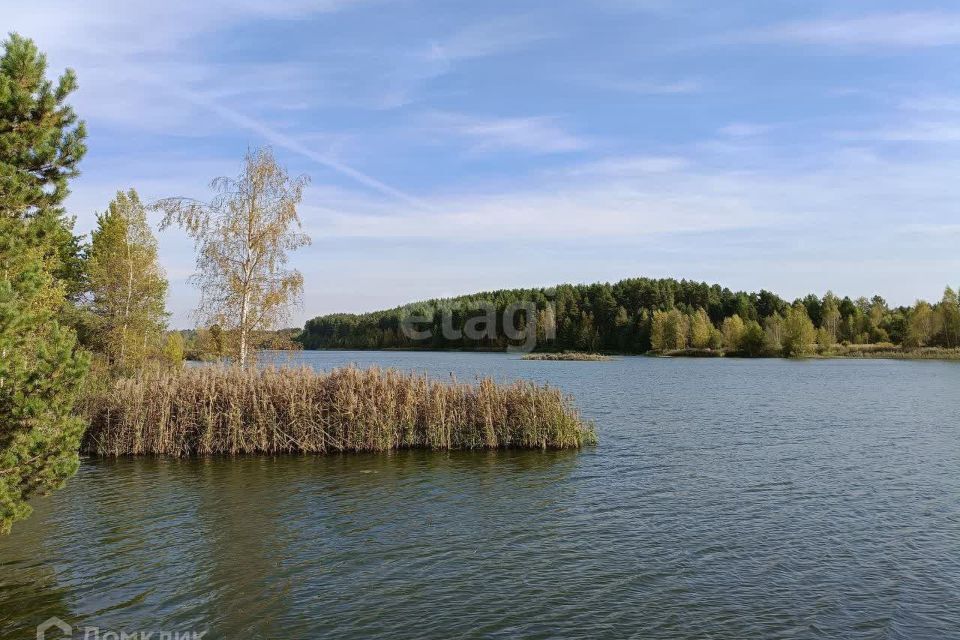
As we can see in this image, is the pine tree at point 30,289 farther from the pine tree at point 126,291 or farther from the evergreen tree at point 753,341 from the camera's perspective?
the evergreen tree at point 753,341

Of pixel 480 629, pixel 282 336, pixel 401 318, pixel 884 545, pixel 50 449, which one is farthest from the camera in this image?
pixel 401 318

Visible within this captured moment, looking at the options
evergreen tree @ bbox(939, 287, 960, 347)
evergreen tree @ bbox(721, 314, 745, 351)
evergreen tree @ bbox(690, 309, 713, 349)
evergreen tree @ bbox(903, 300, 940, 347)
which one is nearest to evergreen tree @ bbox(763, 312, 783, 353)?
evergreen tree @ bbox(721, 314, 745, 351)

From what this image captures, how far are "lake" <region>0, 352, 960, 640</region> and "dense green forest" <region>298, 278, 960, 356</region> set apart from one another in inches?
3877

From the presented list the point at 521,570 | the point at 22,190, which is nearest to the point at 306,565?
the point at 521,570

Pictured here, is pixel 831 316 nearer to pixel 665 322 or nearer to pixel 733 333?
pixel 733 333

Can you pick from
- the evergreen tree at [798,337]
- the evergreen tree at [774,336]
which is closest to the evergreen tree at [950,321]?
the evergreen tree at [798,337]

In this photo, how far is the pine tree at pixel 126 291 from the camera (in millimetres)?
30625

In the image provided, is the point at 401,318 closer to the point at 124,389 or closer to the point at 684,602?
the point at 124,389

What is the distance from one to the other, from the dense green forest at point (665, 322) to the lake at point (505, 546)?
9848cm

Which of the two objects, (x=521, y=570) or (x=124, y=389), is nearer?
(x=521, y=570)

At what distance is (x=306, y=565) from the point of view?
1140 centimetres

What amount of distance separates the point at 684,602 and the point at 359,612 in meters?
4.93

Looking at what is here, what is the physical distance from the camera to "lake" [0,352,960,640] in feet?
30.9

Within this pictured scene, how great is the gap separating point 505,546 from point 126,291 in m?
26.6
